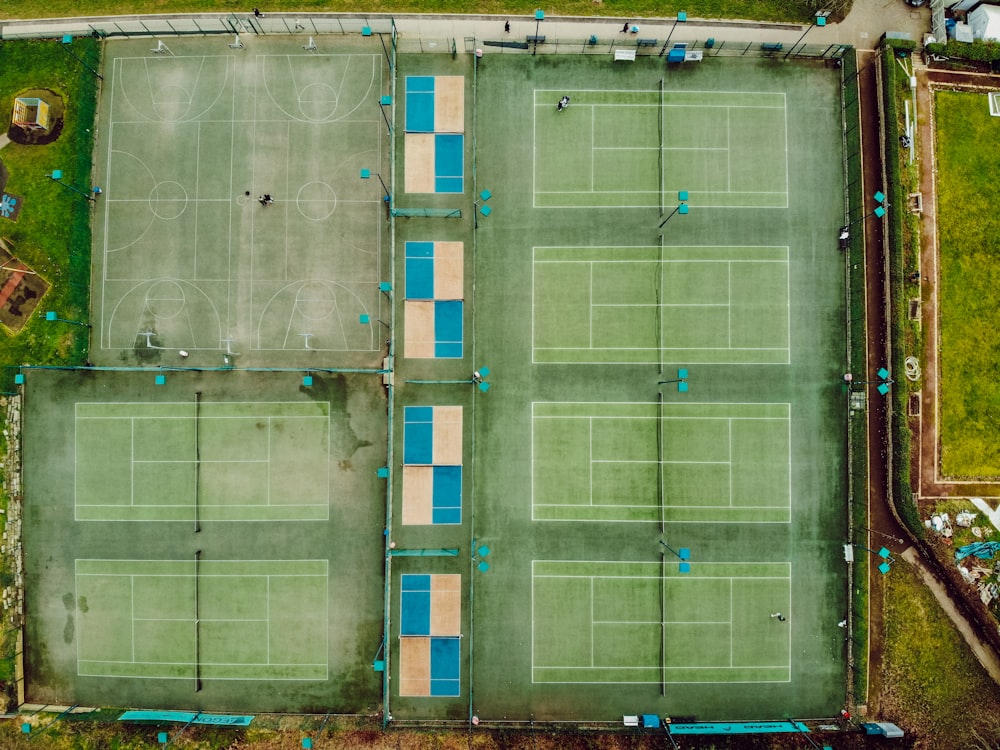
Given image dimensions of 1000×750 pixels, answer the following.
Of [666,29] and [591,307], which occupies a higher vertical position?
[666,29]

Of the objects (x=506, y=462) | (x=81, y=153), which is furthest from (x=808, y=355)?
(x=81, y=153)

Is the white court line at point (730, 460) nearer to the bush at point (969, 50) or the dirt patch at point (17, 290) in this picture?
the bush at point (969, 50)

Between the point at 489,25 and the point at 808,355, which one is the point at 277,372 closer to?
the point at 489,25

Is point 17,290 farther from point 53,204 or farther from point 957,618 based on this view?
point 957,618

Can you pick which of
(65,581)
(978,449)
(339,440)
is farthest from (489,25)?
(65,581)

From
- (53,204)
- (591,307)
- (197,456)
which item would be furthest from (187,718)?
(591,307)

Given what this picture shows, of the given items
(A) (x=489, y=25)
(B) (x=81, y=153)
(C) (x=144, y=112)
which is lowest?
(B) (x=81, y=153)

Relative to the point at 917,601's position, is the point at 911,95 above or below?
above
